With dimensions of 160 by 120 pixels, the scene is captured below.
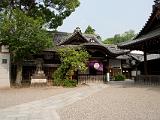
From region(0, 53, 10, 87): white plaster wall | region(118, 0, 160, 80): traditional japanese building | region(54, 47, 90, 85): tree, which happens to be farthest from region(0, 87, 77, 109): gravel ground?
region(118, 0, 160, 80): traditional japanese building

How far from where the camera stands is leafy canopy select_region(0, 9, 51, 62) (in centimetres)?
2284

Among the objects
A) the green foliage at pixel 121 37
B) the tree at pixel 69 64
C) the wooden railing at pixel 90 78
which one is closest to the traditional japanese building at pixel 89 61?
the wooden railing at pixel 90 78

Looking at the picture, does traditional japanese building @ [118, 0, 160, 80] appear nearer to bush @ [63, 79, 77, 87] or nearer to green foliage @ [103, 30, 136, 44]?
bush @ [63, 79, 77, 87]

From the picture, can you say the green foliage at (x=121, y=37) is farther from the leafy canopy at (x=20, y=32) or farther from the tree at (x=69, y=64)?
the leafy canopy at (x=20, y=32)

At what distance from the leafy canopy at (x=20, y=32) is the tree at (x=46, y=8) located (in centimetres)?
255

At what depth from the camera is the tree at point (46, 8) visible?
25.9 metres

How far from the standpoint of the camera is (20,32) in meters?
23.0

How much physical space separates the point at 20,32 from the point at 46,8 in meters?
4.77

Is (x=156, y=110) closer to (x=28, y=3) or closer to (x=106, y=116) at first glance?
(x=106, y=116)

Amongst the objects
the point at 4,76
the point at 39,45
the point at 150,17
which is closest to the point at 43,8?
the point at 39,45

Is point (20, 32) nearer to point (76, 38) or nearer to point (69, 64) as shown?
point (69, 64)

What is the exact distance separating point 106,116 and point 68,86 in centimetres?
1472

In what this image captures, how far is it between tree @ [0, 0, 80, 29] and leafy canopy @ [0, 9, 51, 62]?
8.38 ft

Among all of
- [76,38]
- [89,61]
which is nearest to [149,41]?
[89,61]
